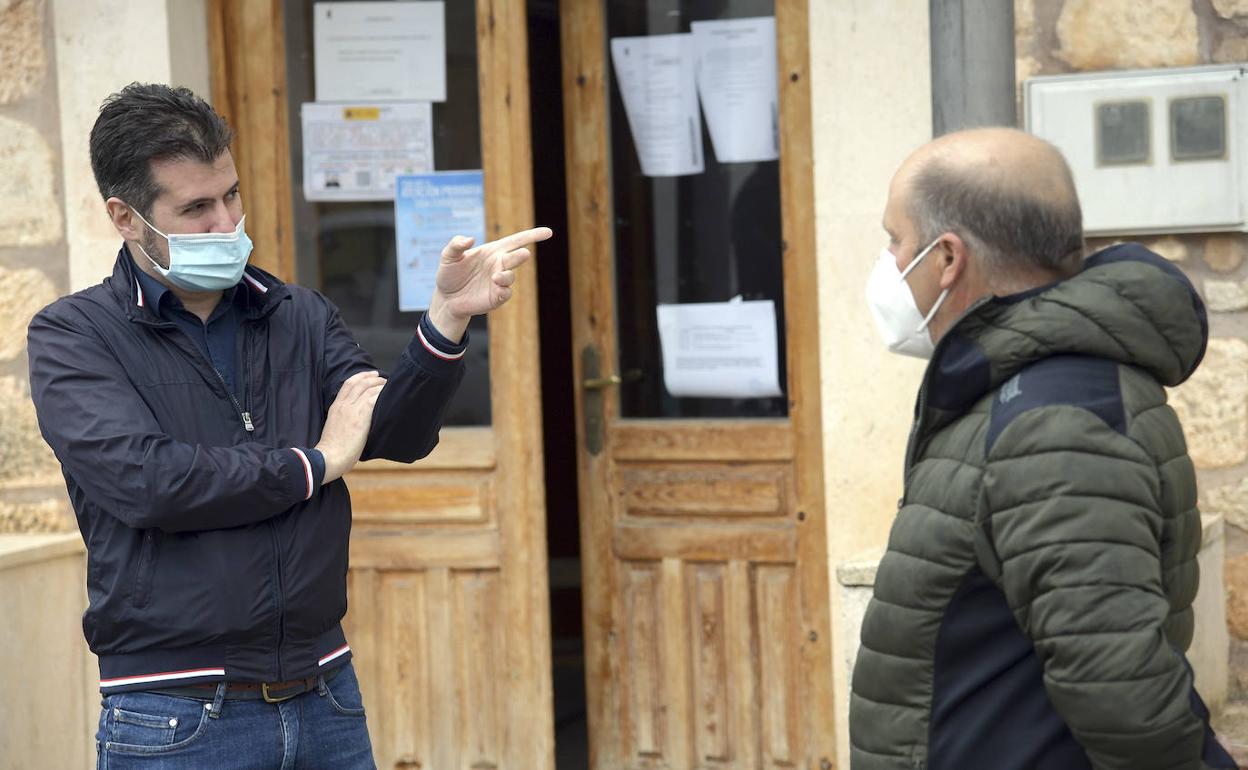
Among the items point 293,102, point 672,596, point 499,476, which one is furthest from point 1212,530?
point 293,102

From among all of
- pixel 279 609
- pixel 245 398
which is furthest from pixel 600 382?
pixel 279 609

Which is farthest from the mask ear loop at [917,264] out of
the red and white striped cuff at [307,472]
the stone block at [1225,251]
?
the stone block at [1225,251]

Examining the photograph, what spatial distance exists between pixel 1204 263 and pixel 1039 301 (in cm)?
211

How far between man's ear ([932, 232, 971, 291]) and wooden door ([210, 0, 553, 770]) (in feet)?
8.14

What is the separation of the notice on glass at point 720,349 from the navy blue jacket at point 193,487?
75.6 inches

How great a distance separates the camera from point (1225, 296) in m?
3.74

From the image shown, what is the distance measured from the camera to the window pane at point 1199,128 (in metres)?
3.69

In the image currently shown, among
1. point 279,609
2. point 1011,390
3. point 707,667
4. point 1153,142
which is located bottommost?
point 707,667

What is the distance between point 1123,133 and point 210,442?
236 cm

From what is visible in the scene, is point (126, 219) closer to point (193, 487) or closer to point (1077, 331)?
point (193, 487)

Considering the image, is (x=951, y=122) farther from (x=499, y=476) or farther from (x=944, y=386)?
(x=499, y=476)

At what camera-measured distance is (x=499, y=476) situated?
14.4ft

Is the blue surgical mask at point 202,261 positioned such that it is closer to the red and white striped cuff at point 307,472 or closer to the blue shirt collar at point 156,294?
the blue shirt collar at point 156,294

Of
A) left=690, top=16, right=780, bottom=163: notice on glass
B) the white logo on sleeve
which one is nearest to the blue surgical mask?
the white logo on sleeve
